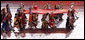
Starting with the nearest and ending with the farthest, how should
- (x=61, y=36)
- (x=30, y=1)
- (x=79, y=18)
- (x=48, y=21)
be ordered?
(x=61, y=36) < (x=48, y=21) < (x=79, y=18) < (x=30, y=1)

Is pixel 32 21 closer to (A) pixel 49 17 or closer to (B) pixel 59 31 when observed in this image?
(A) pixel 49 17

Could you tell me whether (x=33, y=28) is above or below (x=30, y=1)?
below

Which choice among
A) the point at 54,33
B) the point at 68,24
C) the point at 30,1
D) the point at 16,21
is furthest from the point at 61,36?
the point at 30,1

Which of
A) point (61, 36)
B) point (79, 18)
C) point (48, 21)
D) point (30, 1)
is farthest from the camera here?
point (30, 1)

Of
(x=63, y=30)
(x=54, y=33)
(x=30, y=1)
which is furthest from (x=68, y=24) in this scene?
(x=30, y=1)

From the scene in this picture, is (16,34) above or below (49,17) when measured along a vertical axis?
below

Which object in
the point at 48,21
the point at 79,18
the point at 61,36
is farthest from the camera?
the point at 79,18

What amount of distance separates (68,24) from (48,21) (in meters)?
0.51

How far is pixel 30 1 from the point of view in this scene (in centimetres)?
813

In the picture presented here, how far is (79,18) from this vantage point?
17.5 feet

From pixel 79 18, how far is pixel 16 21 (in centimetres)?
218

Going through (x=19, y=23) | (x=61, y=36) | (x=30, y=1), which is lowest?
(x=61, y=36)

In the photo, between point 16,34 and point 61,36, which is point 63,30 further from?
point 16,34

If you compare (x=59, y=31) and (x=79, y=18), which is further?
(x=79, y=18)
